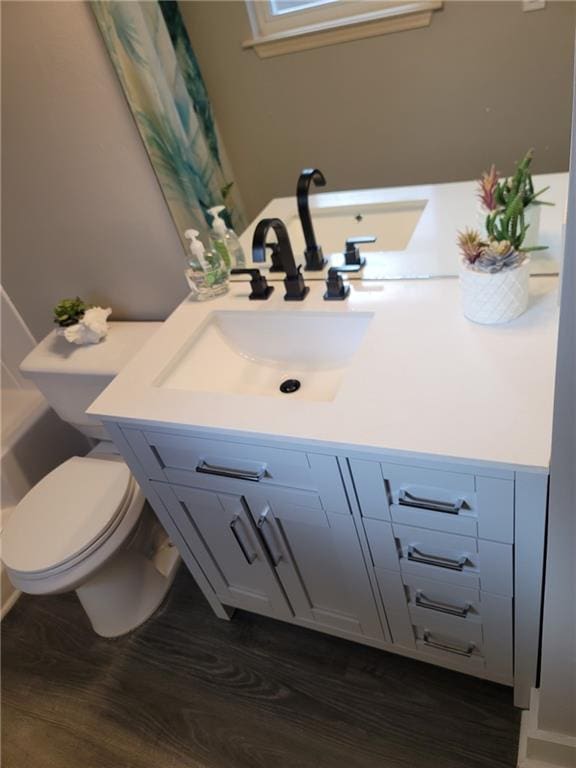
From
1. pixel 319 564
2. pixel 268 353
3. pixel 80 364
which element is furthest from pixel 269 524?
pixel 80 364

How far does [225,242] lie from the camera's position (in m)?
1.42

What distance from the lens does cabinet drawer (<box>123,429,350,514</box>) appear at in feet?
3.20

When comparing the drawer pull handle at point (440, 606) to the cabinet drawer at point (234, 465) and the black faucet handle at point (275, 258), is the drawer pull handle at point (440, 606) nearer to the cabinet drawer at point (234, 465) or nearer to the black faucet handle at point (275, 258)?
the cabinet drawer at point (234, 465)

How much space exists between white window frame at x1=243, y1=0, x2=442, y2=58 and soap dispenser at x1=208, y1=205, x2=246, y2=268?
42 centimetres

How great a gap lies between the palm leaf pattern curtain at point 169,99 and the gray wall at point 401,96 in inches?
1.9

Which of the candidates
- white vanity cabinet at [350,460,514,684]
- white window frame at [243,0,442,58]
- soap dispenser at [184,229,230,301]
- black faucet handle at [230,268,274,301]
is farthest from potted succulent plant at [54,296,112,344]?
white vanity cabinet at [350,460,514,684]

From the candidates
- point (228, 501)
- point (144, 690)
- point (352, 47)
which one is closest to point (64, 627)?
point (144, 690)

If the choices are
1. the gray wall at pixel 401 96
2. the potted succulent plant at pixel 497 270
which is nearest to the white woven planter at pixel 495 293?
the potted succulent plant at pixel 497 270

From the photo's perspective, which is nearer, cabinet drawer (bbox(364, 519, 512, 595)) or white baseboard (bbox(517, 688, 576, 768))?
cabinet drawer (bbox(364, 519, 512, 595))

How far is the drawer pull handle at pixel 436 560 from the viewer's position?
99cm

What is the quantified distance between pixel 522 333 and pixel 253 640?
1.17 m

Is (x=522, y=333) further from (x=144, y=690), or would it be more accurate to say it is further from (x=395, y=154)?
(x=144, y=690)

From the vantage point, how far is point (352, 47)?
100 centimetres

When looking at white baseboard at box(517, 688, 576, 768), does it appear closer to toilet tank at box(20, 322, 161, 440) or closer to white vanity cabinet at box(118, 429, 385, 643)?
white vanity cabinet at box(118, 429, 385, 643)
